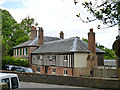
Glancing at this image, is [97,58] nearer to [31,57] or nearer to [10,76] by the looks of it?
[31,57]

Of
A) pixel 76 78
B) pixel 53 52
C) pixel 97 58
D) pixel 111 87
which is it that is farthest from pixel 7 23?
pixel 111 87

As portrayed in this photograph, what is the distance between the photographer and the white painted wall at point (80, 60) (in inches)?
1256

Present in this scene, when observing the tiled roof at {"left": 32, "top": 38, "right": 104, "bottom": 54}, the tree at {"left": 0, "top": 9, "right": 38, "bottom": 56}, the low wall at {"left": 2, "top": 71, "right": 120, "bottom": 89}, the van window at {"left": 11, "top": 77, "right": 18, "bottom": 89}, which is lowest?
the low wall at {"left": 2, "top": 71, "right": 120, "bottom": 89}

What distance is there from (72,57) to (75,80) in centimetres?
1082

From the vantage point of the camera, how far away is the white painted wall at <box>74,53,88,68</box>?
105 ft

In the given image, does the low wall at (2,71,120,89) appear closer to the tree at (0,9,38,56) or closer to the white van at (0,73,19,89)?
the white van at (0,73,19,89)

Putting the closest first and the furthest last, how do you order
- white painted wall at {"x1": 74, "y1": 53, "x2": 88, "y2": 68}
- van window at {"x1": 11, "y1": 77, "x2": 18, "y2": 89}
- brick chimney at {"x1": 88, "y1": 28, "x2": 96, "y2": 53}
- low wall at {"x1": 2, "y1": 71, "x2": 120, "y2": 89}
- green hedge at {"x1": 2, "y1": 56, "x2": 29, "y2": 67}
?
van window at {"x1": 11, "y1": 77, "x2": 18, "y2": 89} → low wall at {"x1": 2, "y1": 71, "x2": 120, "y2": 89} → white painted wall at {"x1": 74, "y1": 53, "x2": 88, "y2": 68} → brick chimney at {"x1": 88, "y1": 28, "x2": 96, "y2": 53} → green hedge at {"x1": 2, "y1": 56, "x2": 29, "y2": 67}

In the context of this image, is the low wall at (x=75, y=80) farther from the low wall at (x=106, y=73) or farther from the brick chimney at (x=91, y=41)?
the brick chimney at (x=91, y=41)

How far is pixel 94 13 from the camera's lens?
16.5 ft

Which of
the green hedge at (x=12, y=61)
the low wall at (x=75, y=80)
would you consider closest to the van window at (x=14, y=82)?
the low wall at (x=75, y=80)

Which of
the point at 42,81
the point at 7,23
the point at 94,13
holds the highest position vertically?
the point at 7,23

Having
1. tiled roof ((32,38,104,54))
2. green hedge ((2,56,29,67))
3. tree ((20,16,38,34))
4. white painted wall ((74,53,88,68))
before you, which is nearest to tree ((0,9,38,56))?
tree ((20,16,38,34))

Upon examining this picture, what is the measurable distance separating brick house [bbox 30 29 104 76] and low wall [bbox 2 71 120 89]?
898 centimetres

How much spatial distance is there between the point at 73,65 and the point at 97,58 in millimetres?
5754
